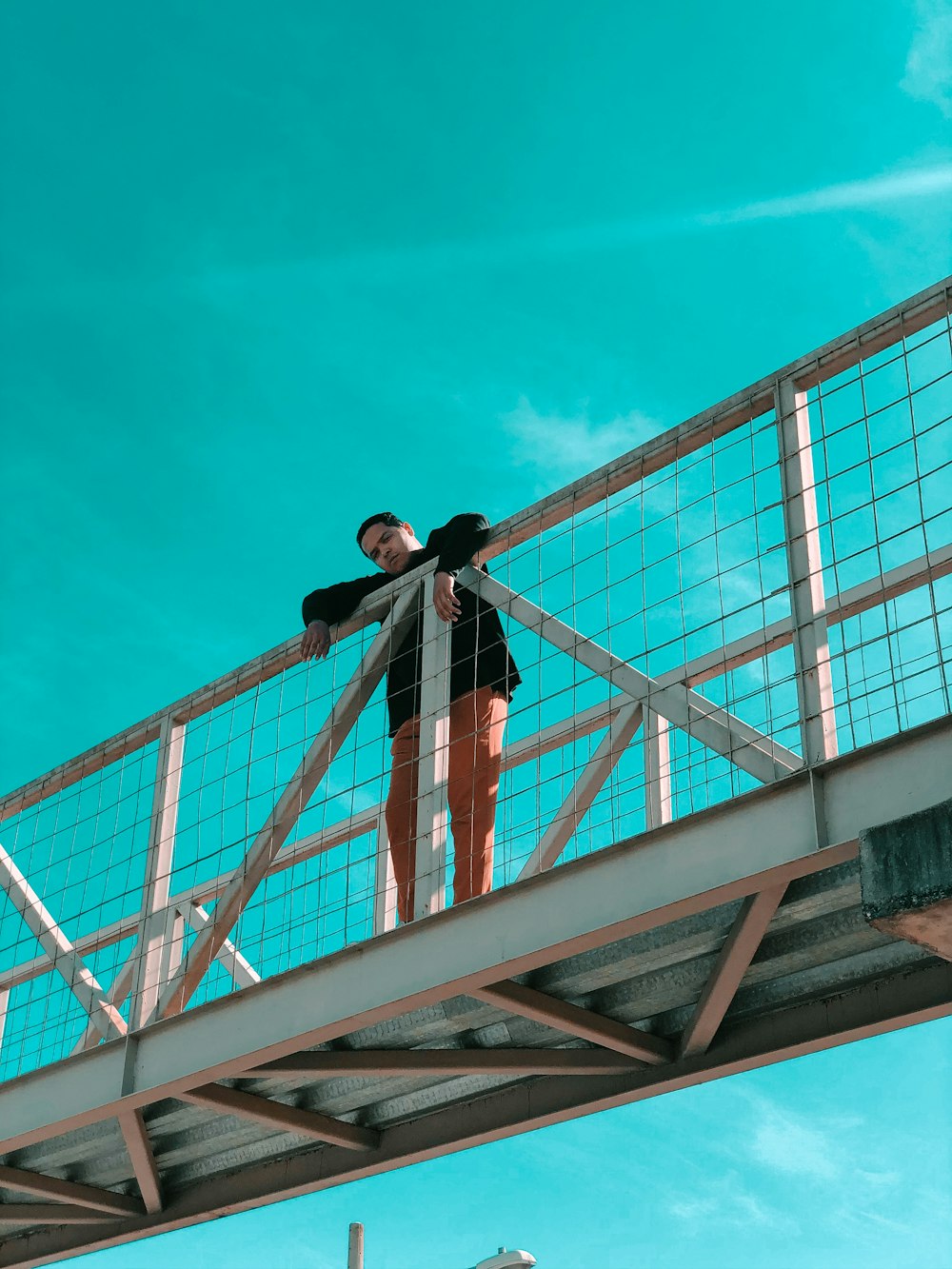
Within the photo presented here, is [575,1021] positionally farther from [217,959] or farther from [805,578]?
[217,959]

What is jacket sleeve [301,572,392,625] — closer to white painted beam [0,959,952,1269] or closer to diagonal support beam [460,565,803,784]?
diagonal support beam [460,565,803,784]

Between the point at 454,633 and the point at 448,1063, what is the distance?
1.77 m

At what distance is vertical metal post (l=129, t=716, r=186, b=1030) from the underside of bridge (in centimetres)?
27

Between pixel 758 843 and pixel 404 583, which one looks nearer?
pixel 758 843

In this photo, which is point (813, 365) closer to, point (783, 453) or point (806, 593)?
point (783, 453)

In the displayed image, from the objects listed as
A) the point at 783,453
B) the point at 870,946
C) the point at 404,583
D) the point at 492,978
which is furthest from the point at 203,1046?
the point at 783,453

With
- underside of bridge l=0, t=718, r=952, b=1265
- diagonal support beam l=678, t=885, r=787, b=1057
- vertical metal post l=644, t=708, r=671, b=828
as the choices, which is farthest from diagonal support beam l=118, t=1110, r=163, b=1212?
vertical metal post l=644, t=708, r=671, b=828

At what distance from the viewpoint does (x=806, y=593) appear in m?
5.50

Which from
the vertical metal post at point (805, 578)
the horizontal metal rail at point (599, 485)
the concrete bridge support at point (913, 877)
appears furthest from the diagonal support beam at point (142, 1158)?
the concrete bridge support at point (913, 877)

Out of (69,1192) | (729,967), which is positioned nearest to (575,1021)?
(729,967)

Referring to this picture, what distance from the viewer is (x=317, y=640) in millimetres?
7371

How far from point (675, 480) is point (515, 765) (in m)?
3.68

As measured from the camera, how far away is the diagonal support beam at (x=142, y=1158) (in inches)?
288

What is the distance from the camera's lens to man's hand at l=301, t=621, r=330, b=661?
290 inches
